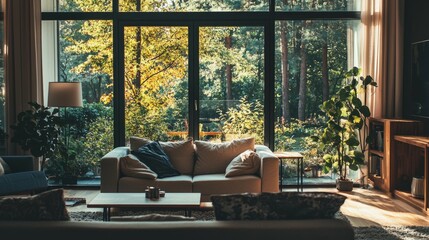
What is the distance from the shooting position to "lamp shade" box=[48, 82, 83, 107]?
22.0 feet

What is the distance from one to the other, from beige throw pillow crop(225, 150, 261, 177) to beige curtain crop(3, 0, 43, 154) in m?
2.97

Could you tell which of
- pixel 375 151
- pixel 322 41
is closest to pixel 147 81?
pixel 322 41

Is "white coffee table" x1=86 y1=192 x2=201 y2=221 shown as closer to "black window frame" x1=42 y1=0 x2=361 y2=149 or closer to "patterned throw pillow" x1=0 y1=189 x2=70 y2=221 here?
"patterned throw pillow" x1=0 y1=189 x2=70 y2=221

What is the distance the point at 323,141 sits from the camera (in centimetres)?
731

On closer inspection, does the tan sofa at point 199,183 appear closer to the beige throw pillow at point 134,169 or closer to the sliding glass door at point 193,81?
the beige throw pillow at point 134,169

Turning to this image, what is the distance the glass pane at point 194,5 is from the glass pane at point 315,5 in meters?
0.25

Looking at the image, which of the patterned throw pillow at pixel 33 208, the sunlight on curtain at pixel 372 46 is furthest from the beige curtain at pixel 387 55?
the patterned throw pillow at pixel 33 208

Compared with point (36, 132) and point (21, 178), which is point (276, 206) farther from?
point (36, 132)

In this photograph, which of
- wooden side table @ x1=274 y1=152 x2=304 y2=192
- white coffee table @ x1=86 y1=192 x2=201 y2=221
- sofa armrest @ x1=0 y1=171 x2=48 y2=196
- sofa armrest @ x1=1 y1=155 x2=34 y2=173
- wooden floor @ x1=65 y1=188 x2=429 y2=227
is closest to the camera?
white coffee table @ x1=86 y1=192 x2=201 y2=221

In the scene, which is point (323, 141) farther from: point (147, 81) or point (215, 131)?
point (147, 81)

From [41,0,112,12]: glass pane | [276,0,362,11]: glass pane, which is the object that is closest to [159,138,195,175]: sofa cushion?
[41,0,112,12]: glass pane

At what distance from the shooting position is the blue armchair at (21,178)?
5.96 metres

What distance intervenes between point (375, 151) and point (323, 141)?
A: 2.26 feet

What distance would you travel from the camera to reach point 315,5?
7.60 m
